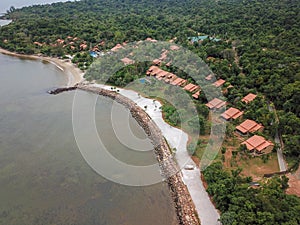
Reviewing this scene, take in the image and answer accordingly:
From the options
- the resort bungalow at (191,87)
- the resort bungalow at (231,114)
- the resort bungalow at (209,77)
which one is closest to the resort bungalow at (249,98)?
the resort bungalow at (231,114)

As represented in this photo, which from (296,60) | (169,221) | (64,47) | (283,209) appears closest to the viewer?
(283,209)

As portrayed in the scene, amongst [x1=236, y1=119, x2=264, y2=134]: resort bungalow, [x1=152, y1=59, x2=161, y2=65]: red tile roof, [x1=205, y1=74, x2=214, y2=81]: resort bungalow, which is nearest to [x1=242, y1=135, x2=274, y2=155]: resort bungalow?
[x1=236, y1=119, x2=264, y2=134]: resort bungalow

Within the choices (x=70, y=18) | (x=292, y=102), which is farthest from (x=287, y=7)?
(x=70, y=18)

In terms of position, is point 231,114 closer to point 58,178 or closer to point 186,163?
point 186,163

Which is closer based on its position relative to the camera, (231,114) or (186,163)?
(186,163)

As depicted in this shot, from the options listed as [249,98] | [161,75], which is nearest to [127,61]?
[161,75]

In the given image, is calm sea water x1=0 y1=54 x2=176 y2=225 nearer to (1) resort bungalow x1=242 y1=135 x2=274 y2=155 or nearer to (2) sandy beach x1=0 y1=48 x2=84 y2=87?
(2) sandy beach x1=0 y1=48 x2=84 y2=87

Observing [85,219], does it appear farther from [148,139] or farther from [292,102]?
[292,102]
